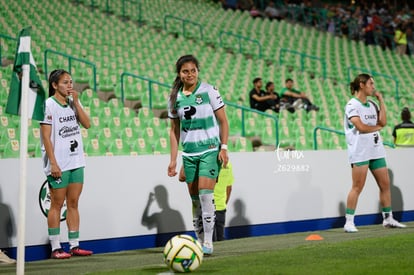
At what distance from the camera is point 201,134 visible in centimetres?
871

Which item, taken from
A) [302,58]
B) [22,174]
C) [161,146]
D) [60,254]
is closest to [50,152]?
[60,254]

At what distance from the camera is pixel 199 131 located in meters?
8.73

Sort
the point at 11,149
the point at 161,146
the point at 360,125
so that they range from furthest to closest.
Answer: the point at 161,146, the point at 11,149, the point at 360,125

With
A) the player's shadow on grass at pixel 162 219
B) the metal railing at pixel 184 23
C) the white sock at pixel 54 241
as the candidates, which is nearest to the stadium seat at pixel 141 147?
the player's shadow on grass at pixel 162 219

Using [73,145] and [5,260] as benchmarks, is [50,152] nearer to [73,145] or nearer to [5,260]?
[73,145]

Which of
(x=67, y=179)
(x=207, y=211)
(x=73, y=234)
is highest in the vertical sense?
(x=67, y=179)

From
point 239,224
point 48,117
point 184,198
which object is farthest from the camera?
point 239,224

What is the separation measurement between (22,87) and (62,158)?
2.56 metres

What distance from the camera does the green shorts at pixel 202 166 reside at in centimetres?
862

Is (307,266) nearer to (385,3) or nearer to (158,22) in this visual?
(158,22)

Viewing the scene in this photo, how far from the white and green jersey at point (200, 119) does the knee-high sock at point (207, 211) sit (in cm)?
42

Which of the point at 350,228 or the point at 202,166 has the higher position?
the point at 202,166

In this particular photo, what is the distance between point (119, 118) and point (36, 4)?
9790mm

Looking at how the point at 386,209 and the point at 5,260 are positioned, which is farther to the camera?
the point at 386,209
